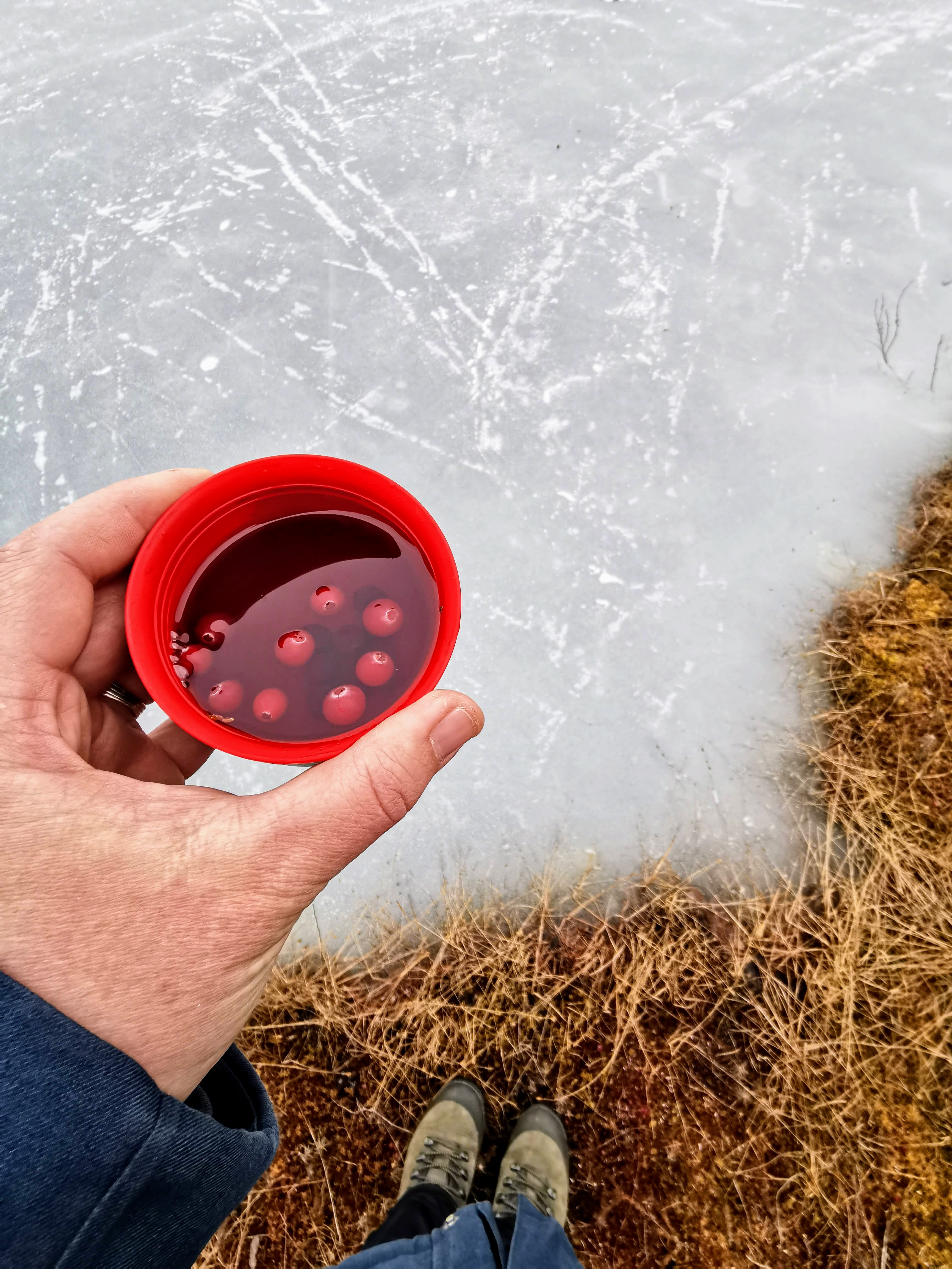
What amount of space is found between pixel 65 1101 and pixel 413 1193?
3.00 ft

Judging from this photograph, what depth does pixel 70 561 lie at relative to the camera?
0.84 m

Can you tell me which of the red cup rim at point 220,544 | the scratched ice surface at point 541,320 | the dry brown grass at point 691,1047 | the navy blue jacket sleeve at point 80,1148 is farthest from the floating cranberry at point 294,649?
the dry brown grass at point 691,1047

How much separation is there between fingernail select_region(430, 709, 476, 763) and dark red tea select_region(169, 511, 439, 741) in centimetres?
8

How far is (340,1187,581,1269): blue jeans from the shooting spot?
1162 mm

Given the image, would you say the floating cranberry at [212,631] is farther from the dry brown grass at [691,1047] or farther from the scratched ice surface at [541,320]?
the dry brown grass at [691,1047]

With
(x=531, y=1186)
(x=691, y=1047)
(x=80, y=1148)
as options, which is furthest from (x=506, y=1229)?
(x=80, y=1148)

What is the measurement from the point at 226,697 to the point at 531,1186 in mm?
1134

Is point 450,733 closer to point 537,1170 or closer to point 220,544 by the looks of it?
point 220,544

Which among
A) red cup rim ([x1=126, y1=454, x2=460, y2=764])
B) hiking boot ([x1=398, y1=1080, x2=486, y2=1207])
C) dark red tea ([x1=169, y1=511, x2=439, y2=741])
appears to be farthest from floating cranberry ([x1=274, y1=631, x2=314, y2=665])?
hiking boot ([x1=398, y1=1080, x2=486, y2=1207])

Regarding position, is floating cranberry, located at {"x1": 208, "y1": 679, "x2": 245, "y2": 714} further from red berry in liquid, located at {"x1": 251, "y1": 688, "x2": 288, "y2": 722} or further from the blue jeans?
the blue jeans

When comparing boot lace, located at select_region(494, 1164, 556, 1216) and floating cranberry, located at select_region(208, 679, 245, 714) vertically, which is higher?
floating cranberry, located at select_region(208, 679, 245, 714)

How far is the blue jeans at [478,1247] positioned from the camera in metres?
1.16

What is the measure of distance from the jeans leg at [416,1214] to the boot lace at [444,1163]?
14 millimetres

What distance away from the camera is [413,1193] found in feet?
4.25
